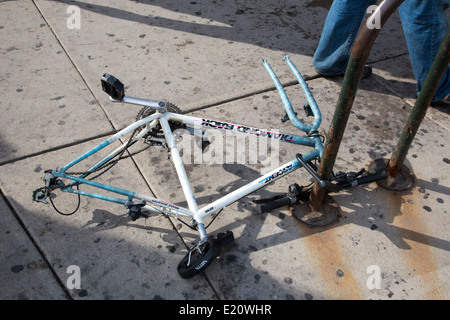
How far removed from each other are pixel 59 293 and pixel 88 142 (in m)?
1.18

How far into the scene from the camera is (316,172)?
8.12ft

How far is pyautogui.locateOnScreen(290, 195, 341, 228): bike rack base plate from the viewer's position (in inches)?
101

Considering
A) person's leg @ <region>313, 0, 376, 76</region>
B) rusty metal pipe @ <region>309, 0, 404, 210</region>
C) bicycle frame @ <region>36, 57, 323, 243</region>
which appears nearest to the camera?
rusty metal pipe @ <region>309, 0, 404, 210</region>

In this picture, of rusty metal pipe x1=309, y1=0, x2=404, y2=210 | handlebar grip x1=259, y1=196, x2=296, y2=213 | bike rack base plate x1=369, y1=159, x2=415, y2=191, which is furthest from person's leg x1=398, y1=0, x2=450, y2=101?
handlebar grip x1=259, y1=196, x2=296, y2=213

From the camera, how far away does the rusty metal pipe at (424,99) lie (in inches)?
88.9

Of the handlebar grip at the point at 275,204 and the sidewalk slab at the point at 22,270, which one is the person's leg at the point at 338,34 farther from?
the sidewalk slab at the point at 22,270

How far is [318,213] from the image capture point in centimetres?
262

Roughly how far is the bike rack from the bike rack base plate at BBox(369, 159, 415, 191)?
39 cm

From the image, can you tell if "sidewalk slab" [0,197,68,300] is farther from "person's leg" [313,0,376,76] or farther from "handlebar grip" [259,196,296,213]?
"person's leg" [313,0,376,76]

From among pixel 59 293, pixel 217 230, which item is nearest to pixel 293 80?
→ pixel 217 230

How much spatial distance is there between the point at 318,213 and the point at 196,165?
2.88 feet

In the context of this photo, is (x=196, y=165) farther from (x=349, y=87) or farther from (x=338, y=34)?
(x=338, y=34)

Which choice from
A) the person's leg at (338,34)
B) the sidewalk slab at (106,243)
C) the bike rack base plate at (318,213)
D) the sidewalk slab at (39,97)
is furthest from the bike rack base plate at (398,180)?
the sidewalk slab at (39,97)
